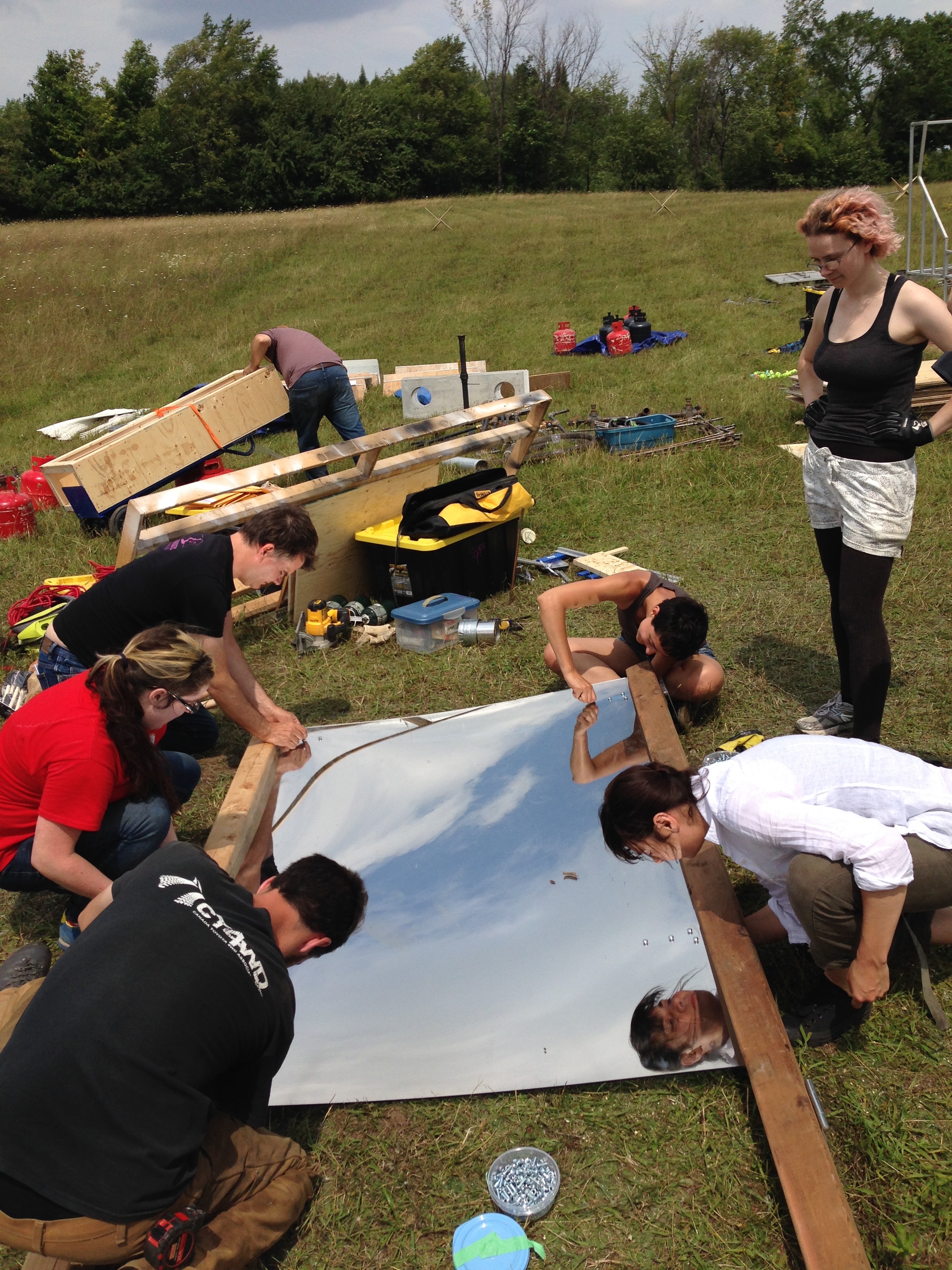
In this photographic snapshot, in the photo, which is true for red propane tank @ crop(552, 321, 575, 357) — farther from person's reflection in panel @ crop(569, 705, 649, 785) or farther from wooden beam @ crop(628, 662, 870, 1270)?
wooden beam @ crop(628, 662, 870, 1270)

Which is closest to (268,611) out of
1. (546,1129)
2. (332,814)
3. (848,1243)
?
(332,814)

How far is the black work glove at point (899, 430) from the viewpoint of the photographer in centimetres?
350

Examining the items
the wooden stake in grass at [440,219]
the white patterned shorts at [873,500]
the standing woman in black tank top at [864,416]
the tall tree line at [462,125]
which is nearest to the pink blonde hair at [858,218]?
the standing woman in black tank top at [864,416]

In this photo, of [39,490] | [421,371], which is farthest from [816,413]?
[421,371]

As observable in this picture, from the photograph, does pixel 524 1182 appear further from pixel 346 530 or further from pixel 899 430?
pixel 346 530

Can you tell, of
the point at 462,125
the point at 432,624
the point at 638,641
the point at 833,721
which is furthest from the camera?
the point at 462,125

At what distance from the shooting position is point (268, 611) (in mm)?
6062

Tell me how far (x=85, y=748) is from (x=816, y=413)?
10.7 ft

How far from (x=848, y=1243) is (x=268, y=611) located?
4.99 meters

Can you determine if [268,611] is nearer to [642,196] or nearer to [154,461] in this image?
[154,461]

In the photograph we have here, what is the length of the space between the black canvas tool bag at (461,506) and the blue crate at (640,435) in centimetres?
289

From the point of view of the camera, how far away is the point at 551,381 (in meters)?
11.6

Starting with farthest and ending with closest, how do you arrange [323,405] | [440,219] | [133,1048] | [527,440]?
[440,219] < [323,405] < [527,440] < [133,1048]

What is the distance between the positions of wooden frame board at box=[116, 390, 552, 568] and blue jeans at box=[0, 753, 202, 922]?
1550mm
